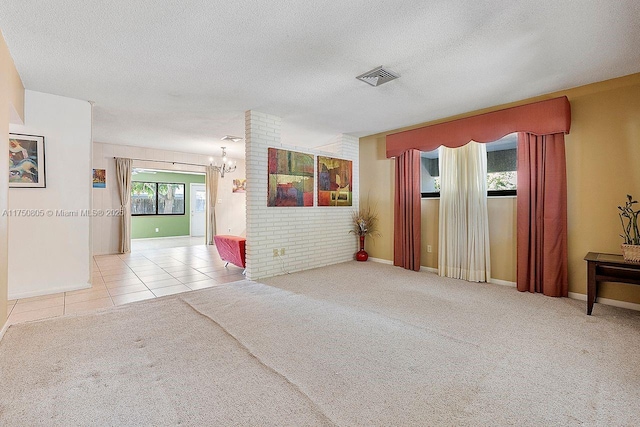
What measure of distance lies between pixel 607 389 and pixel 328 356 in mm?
1787

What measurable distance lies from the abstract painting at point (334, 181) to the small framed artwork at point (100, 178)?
209 inches

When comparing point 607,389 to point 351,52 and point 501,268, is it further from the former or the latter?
point 351,52

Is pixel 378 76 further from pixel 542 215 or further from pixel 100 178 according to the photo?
pixel 100 178

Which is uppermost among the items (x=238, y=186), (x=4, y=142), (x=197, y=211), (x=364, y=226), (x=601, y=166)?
(x=238, y=186)

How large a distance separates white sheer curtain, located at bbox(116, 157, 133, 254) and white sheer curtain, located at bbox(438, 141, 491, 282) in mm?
7104

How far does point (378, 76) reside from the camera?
3195 millimetres

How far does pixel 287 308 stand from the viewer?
3.24 m

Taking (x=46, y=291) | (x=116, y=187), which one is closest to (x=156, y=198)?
(x=116, y=187)

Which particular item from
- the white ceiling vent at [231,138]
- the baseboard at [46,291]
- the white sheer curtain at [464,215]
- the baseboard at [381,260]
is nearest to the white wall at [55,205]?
the baseboard at [46,291]

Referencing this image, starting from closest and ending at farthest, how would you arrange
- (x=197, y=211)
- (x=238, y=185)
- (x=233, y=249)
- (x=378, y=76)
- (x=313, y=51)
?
(x=313, y=51), (x=378, y=76), (x=233, y=249), (x=238, y=185), (x=197, y=211)

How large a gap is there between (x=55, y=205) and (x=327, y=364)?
13.7 ft

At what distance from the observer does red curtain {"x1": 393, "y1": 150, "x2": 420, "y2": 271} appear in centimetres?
518

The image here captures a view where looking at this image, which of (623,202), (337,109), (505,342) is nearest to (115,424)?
(505,342)

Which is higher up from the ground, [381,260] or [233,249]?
[233,249]
